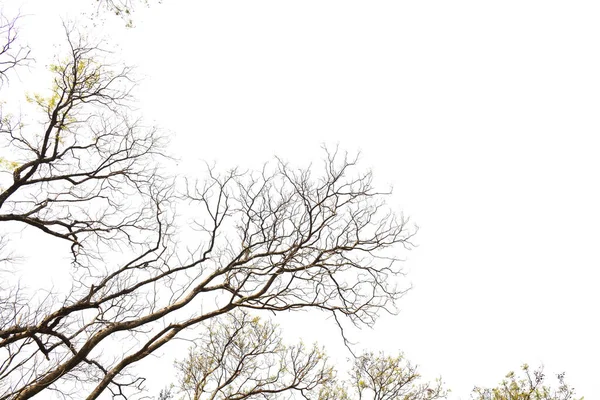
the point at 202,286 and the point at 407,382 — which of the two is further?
the point at 407,382

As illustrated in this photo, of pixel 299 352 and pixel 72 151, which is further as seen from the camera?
pixel 299 352

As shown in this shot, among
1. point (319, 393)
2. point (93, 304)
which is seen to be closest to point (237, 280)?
point (93, 304)

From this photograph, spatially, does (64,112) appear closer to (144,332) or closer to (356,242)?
(144,332)

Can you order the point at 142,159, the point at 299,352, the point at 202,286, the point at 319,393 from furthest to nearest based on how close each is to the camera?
1. the point at 319,393
2. the point at 299,352
3. the point at 142,159
4. the point at 202,286

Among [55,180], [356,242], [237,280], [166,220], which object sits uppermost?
[55,180]

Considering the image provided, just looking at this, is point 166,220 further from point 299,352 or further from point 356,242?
point 299,352

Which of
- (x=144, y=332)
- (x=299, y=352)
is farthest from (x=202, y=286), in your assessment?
(x=299, y=352)

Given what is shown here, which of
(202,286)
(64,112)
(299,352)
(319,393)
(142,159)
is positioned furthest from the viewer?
(319,393)

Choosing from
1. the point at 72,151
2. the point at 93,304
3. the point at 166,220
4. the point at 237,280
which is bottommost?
the point at 93,304

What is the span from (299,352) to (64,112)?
30.1ft

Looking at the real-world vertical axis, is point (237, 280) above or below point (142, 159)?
below

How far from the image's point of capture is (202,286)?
737 centimetres

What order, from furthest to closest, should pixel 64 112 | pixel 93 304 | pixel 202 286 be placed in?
pixel 64 112 < pixel 202 286 < pixel 93 304

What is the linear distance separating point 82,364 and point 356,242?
5077 millimetres
